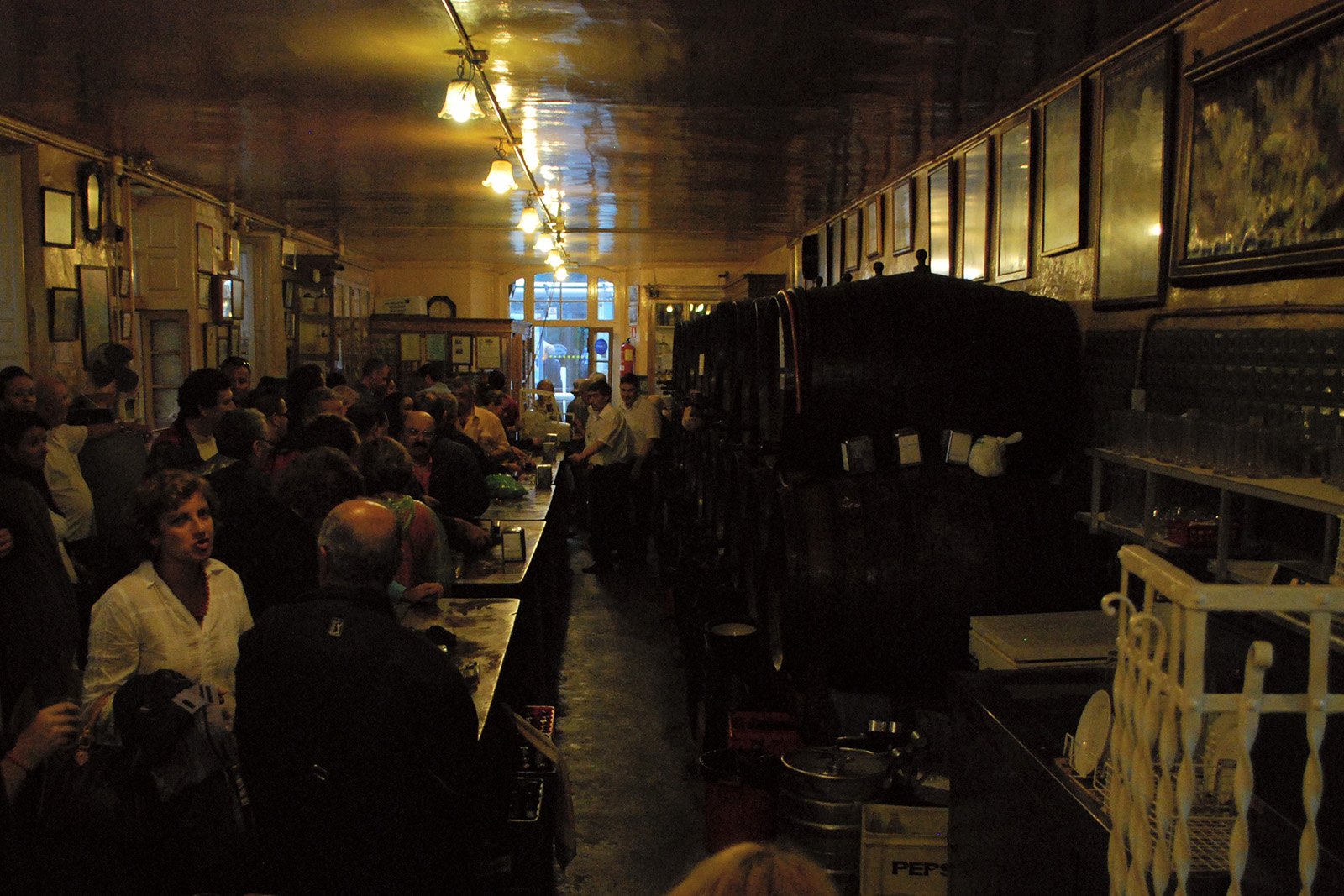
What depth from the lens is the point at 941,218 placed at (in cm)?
723

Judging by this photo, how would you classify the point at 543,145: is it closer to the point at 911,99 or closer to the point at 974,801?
the point at 911,99

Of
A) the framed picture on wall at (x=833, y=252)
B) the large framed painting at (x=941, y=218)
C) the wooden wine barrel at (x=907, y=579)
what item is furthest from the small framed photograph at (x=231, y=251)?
the wooden wine barrel at (x=907, y=579)

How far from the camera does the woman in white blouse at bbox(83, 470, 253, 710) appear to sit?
2.79 metres

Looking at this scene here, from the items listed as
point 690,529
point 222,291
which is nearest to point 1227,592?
point 690,529

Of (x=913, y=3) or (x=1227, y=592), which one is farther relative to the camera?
(x=913, y=3)

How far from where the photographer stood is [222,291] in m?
10.6

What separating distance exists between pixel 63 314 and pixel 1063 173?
6382 millimetres

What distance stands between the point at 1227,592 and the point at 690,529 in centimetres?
644

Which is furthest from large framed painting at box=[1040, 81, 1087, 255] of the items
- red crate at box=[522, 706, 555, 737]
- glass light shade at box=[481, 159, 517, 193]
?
red crate at box=[522, 706, 555, 737]

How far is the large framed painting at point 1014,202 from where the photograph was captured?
18.4 feet

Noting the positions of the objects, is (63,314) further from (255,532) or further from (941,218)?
(941,218)

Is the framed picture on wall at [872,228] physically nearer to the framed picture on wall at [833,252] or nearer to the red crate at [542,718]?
the framed picture on wall at [833,252]

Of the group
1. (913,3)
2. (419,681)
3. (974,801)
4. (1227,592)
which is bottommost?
(974,801)

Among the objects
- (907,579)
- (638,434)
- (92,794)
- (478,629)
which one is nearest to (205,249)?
(638,434)
